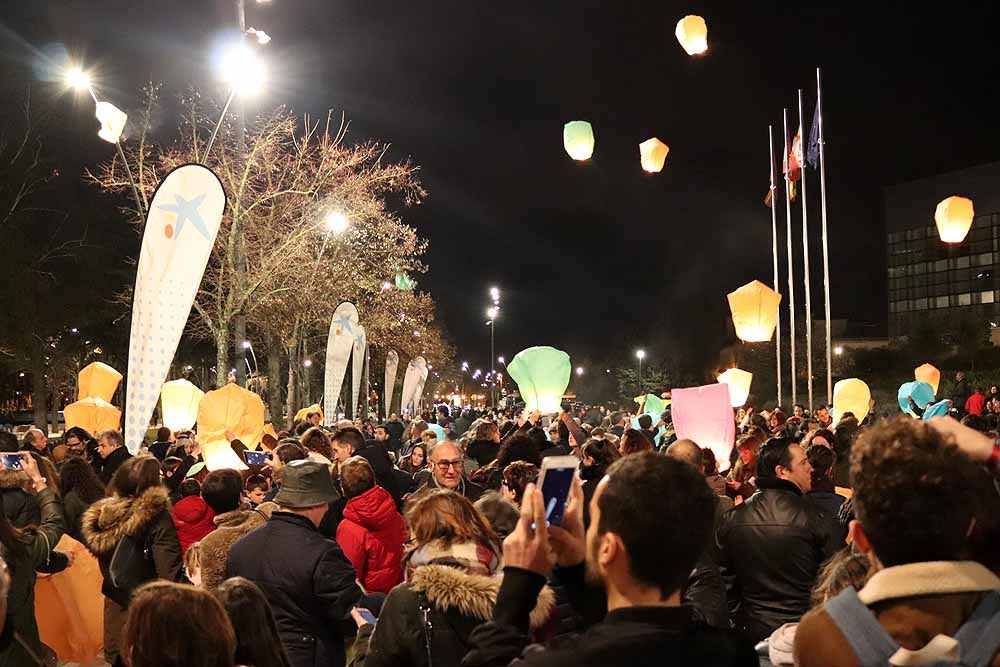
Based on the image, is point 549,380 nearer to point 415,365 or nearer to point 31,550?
point 31,550

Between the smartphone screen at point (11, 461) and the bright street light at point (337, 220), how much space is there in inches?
878

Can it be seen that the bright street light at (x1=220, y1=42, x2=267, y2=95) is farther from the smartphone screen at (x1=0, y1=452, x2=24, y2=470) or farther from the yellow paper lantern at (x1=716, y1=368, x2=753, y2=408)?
the smartphone screen at (x1=0, y1=452, x2=24, y2=470)

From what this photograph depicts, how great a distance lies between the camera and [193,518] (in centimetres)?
766

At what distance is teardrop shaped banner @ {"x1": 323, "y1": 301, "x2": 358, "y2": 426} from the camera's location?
26.0 m

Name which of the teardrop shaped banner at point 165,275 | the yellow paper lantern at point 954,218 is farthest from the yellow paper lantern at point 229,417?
the yellow paper lantern at point 954,218

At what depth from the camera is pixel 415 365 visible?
4744 centimetres

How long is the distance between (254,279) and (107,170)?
5.46 metres

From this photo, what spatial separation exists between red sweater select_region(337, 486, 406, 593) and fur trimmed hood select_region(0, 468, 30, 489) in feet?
7.66

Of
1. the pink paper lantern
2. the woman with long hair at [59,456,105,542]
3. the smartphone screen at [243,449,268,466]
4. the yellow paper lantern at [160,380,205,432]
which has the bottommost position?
the woman with long hair at [59,456,105,542]

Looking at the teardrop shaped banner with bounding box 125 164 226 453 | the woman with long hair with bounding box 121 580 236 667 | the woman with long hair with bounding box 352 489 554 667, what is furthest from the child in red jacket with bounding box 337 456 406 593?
the teardrop shaped banner with bounding box 125 164 226 453

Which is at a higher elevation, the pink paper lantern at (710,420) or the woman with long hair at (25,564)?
the pink paper lantern at (710,420)

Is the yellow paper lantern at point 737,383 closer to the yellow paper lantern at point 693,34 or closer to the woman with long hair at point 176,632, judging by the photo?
the yellow paper lantern at point 693,34

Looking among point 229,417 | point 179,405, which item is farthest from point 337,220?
point 229,417

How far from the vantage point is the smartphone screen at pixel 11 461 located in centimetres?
730
